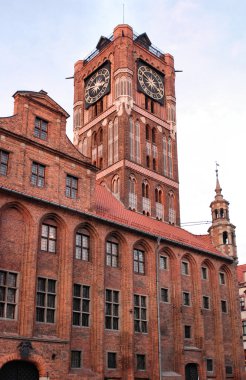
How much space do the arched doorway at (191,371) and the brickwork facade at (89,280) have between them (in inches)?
3.4

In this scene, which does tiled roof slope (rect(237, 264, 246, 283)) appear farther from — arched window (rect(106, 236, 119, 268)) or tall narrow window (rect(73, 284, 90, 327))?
tall narrow window (rect(73, 284, 90, 327))

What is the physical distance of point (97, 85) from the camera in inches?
2447

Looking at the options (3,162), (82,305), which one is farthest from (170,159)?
(3,162)

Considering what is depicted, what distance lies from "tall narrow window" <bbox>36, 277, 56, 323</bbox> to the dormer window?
935 centimetres

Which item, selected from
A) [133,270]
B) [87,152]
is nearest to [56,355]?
[133,270]

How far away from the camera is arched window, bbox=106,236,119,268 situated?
34.1 metres

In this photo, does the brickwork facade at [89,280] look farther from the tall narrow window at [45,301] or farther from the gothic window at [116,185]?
the gothic window at [116,185]

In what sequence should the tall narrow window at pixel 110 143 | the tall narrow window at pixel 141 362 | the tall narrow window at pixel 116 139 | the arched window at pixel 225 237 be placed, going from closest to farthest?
1. the tall narrow window at pixel 141 362
2. the arched window at pixel 225 237
3. the tall narrow window at pixel 116 139
4. the tall narrow window at pixel 110 143

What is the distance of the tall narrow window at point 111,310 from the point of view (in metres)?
32.5

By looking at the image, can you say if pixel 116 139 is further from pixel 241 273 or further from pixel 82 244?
pixel 82 244

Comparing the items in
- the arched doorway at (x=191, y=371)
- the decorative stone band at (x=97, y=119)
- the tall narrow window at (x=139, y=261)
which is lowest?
the arched doorway at (x=191, y=371)

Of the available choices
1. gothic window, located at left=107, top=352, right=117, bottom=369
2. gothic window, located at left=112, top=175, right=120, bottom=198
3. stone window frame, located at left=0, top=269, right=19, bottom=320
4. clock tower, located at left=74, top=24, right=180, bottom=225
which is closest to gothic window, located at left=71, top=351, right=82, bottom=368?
gothic window, located at left=107, top=352, right=117, bottom=369

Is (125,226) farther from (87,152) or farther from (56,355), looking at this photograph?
(87,152)

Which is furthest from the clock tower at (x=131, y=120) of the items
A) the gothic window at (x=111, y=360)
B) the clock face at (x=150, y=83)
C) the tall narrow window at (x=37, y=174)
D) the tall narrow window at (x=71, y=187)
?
the gothic window at (x=111, y=360)
